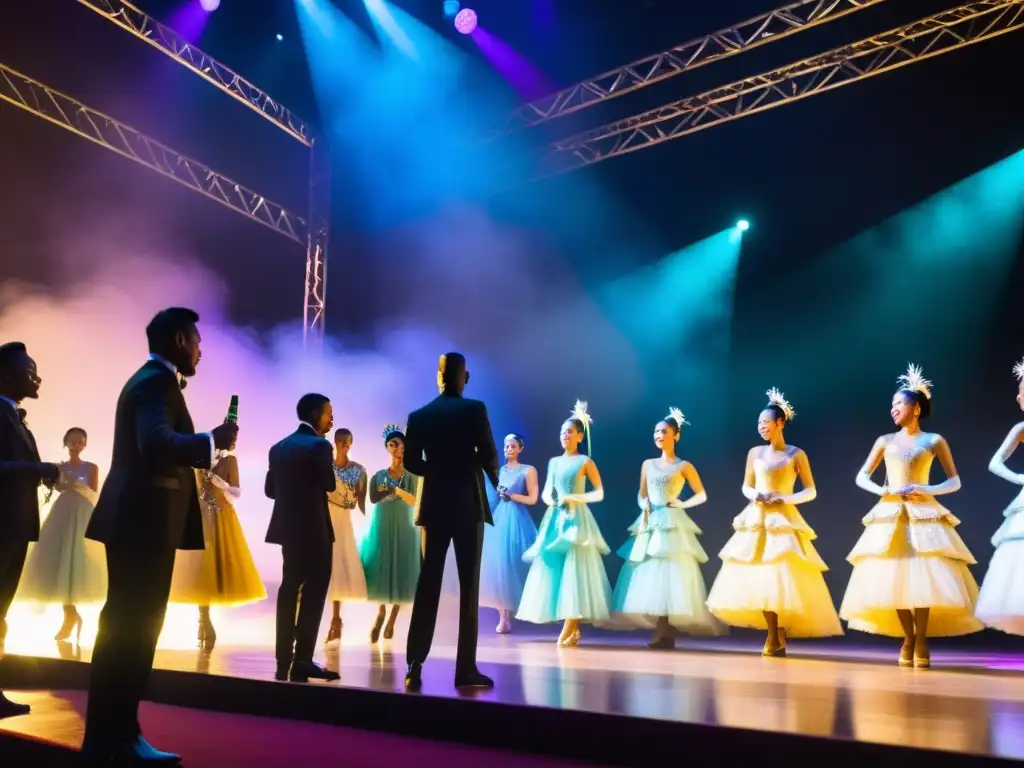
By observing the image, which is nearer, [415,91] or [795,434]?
[795,434]

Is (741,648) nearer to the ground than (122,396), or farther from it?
nearer to the ground

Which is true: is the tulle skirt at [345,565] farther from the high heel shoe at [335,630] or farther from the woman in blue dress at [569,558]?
the woman in blue dress at [569,558]

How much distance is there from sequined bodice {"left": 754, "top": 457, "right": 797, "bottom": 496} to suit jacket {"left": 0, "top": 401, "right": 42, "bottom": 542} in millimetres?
4503

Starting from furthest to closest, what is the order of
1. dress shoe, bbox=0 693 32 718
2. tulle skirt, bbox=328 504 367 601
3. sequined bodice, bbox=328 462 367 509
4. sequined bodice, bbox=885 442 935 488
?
sequined bodice, bbox=328 462 367 509, tulle skirt, bbox=328 504 367 601, sequined bodice, bbox=885 442 935 488, dress shoe, bbox=0 693 32 718

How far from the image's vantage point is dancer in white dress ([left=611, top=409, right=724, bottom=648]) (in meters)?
6.88

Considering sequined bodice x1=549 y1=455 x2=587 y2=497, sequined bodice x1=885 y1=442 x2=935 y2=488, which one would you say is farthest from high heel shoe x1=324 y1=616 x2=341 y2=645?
sequined bodice x1=885 y1=442 x2=935 y2=488

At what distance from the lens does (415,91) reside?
32.3ft

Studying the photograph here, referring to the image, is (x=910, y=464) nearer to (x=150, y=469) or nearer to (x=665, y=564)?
(x=665, y=564)

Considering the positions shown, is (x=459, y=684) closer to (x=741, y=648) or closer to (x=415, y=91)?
(x=741, y=648)

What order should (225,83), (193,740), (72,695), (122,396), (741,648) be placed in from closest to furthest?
(122,396), (193,740), (72,695), (741,648), (225,83)

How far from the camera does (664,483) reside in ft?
23.4

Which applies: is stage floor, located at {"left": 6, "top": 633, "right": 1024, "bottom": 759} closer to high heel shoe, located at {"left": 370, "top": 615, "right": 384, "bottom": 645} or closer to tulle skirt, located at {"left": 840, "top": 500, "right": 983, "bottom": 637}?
high heel shoe, located at {"left": 370, "top": 615, "right": 384, "bottom": 645}

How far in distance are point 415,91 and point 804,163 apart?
4.06 m

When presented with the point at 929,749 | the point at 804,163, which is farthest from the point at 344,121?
the point at 929,749
